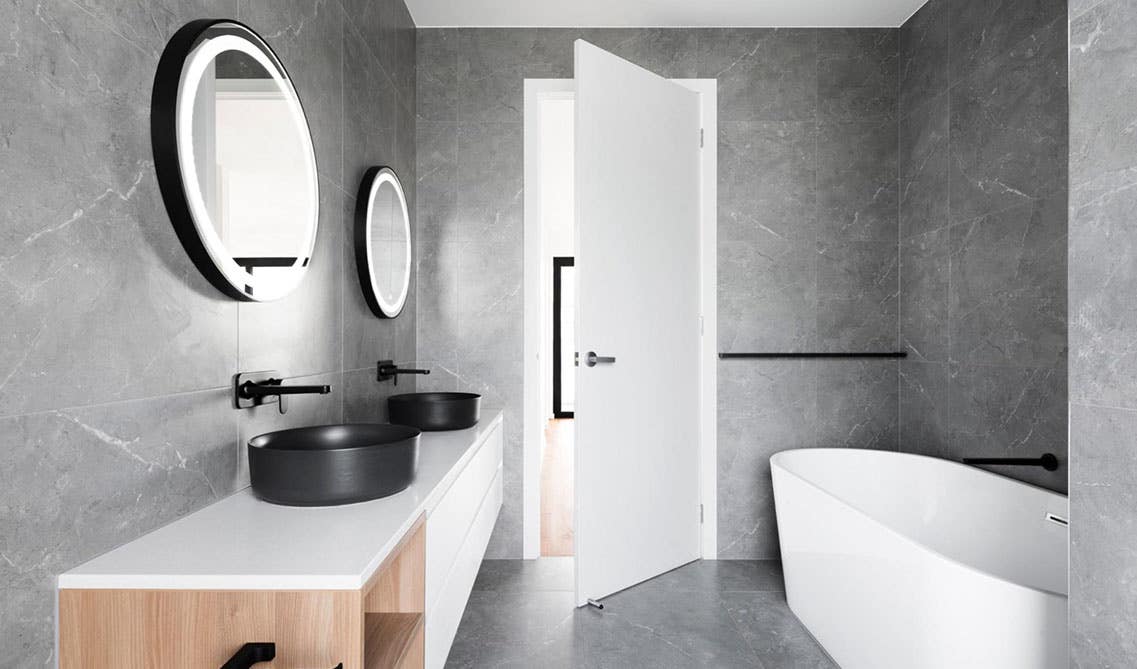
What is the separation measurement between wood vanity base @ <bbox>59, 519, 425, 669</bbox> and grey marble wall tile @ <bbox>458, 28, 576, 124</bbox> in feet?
8.48

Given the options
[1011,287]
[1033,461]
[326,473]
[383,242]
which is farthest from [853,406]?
[326,473]

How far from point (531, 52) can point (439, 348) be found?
1.49 meters

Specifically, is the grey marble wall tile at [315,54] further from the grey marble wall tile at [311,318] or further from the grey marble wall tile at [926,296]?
the grey marble wall tile at [926,296]

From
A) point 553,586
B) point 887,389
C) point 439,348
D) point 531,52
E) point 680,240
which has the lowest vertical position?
point 553,586

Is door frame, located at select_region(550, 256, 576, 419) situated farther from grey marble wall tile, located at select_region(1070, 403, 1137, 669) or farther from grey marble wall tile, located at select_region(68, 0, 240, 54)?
grey marble wall tile, located at select_region(1070, 403, 1137, 669)

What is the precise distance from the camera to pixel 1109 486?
1.08 meters

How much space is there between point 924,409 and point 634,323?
1400 mm

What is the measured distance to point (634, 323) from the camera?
2.74 meters

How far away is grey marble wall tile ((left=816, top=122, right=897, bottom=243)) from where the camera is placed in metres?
3.09

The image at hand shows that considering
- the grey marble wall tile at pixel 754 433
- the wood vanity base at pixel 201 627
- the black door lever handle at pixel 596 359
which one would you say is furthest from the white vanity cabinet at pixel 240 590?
the grey marble wall tile at pixel 754 433

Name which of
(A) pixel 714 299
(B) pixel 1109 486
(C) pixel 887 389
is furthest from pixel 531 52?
(B) pixel 1109 486

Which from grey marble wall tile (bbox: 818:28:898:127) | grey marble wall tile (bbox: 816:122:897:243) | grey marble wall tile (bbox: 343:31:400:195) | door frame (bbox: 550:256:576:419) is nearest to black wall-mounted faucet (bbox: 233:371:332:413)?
grey marble wall tile (bbox: 343:31:400:195)

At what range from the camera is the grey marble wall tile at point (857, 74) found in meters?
3.09

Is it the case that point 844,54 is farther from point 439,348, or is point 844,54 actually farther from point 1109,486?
point 1109,486
